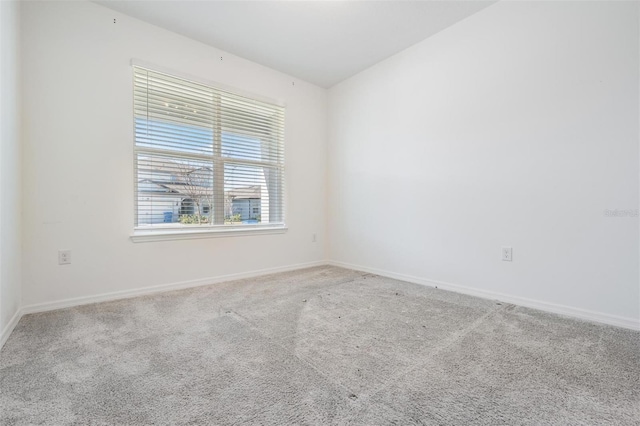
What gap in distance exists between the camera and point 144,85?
264 centimetres

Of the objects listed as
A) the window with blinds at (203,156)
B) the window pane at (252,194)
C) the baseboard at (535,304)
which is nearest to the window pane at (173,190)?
the window with blinds at (203,156)

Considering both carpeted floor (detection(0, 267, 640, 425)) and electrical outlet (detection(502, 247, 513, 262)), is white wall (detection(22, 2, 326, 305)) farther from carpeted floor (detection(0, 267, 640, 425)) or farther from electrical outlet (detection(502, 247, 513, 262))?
electrical outlet (detection(502, 247, 513, 262))

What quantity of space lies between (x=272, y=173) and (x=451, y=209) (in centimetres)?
210

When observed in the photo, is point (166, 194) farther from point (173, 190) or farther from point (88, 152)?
point (88, 152)

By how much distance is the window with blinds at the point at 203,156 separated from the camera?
267 centimetres

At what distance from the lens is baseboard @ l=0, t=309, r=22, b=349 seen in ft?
5.33

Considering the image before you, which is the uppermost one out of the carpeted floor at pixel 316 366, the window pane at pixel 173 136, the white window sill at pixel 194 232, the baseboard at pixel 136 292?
the window pane at pixel 173 136

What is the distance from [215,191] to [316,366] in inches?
89.3

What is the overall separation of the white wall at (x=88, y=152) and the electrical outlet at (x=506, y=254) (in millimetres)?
2723

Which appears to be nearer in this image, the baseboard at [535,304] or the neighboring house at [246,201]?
the baseboard at [535,304]

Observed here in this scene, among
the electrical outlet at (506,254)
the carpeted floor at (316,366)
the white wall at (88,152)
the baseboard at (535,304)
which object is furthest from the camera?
the electrical outlet at (506,254)

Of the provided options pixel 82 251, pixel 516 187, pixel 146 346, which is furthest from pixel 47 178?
pixel 516 187

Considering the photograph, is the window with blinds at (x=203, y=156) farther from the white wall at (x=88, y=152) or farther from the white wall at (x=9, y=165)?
the white wall at (x=9, y=165)

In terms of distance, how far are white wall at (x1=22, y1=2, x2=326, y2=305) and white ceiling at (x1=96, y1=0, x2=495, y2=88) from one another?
0.78 ft
